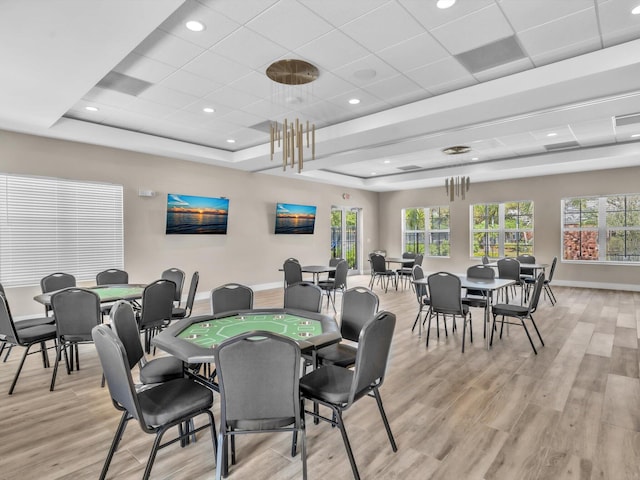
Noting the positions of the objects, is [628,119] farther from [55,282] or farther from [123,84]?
[55,282]

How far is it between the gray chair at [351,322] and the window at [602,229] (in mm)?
9004

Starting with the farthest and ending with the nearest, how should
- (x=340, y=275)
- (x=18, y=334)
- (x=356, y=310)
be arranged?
Result: 1. (x=340, y=275)
2. (x=18, y=334)
3. (x=356, y=310)

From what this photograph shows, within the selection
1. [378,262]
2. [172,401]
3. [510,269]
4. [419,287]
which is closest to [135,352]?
[172,401]

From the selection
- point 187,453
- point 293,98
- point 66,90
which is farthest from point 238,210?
point 187,453

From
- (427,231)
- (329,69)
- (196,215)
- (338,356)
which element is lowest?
(338,356)

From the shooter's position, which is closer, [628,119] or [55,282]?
[55,282]

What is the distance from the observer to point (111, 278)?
546 cm

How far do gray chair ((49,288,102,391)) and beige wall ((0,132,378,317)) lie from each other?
3.20 metres

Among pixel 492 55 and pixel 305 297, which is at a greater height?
pixel 492 55

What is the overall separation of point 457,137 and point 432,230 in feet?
21.7

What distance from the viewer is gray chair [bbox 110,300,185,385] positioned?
2436 mm

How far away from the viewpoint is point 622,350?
175 inches

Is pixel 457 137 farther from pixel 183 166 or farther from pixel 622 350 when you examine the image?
pixel 183 166

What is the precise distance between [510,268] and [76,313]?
A: 22.1ft
